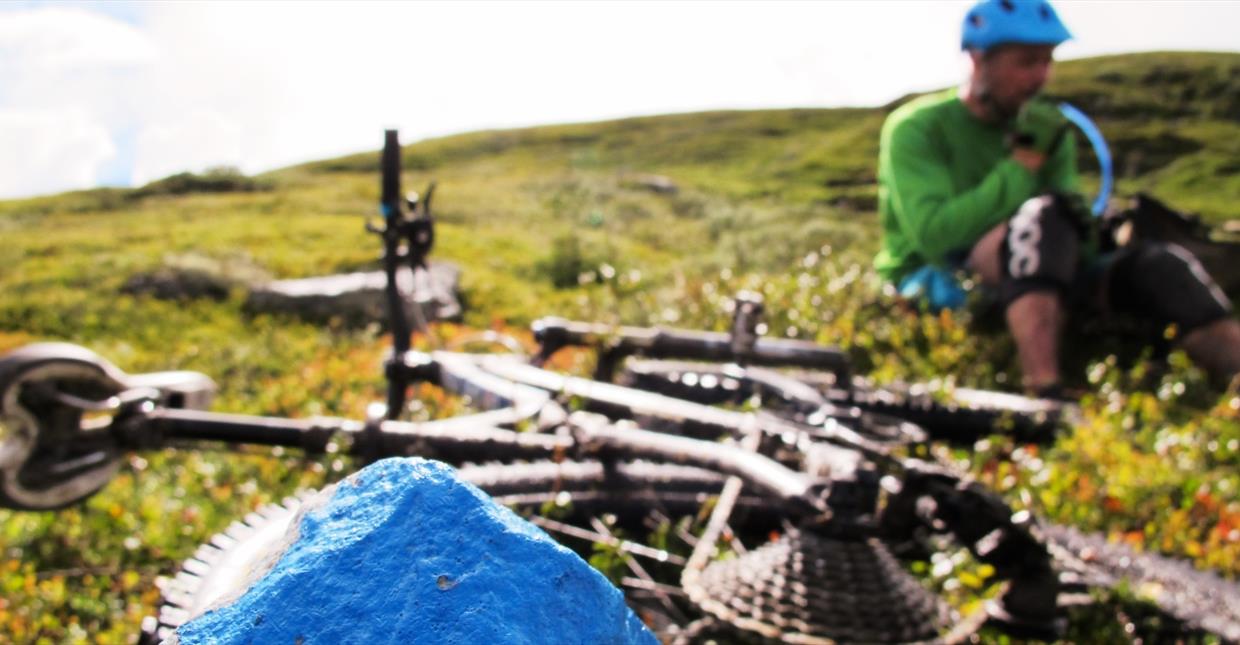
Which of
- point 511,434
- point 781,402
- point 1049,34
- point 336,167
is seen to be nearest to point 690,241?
point 1049,34

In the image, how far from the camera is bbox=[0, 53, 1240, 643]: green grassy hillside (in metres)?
4.21

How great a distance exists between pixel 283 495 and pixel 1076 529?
10.5 ft

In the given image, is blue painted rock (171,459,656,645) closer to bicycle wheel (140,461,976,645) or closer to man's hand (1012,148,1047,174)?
bicycle wheel (140,461,976,645)

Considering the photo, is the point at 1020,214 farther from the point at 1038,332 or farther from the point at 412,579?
the point at 412,579

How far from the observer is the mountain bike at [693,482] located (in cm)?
210

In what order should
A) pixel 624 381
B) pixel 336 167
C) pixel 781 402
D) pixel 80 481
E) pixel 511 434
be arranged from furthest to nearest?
pixel 336 167 → pixel 624 381 → pixel 781 402 → pixel 80 481 → pixel 511 434

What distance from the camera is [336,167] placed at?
119ft

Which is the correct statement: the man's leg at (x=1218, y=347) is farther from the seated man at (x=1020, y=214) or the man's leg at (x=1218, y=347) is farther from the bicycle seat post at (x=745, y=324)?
the bicycle seat post at (x=745, y=324)

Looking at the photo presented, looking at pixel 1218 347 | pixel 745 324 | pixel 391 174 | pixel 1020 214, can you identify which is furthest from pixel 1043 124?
pixel 391 174

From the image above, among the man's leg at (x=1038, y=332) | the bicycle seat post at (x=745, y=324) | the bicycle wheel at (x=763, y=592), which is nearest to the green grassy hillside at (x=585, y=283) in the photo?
the man's leg at (x=1038, y=332)

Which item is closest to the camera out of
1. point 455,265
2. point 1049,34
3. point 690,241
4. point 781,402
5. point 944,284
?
point 781,402

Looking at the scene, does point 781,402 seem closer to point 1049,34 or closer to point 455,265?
point 1049,34

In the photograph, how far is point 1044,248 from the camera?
5.62m

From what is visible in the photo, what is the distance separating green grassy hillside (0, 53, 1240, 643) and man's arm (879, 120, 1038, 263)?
2.03ft
